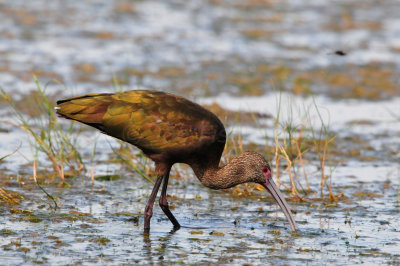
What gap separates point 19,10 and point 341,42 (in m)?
7.50

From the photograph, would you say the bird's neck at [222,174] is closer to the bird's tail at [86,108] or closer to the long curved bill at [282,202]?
the long curved bill at [282,202]

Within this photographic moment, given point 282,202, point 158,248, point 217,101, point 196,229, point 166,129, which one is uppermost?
point 217,101

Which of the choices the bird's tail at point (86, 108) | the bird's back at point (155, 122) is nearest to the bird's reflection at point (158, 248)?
the bird's back at point (155, 122)

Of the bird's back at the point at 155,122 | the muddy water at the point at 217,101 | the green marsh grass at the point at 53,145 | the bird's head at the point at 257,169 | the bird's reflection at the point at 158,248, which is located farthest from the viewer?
the green marsh grass at the point at 53,145

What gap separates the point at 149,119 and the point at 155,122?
59mm

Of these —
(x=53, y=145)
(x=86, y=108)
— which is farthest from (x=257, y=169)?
(x=53, y=145)

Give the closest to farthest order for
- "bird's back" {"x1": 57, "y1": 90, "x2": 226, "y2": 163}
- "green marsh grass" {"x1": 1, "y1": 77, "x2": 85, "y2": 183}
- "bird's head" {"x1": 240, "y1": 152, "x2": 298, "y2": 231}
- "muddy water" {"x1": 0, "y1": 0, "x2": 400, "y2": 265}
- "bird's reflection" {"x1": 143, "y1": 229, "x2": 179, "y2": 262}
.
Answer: "bird's reflection" {"x1": 143, "y1": 229, "x2": 179, "y2": 262}, "muddy water" {"x1": 0, "y1": 0, "x2": 400, "y2": 265}, "bird's back" {"x1": 57, "y1": 90, "x2": 226, "y2": 163}, "bird's head" {"x1": 240, "y1": 152, "x2": 298, "y2": 231}, "green marsh grass" {"x1": 1, "y1": 77, "x2": 85, "y2": 183}

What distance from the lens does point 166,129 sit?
6844mm

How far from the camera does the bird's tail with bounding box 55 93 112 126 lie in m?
6.88

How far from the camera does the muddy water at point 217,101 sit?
6.57 meters

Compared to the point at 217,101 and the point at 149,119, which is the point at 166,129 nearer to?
the point at 149,119

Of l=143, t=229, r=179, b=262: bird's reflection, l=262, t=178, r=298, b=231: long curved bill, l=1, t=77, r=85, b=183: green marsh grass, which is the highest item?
l=1, t=77, r=85, b=183: green marsh grass

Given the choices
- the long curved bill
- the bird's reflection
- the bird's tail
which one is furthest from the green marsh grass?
the long curved bill

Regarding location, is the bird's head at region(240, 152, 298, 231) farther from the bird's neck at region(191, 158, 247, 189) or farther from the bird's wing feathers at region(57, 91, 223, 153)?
the bird's wing feathers at region(57, 91, 223, 153)
